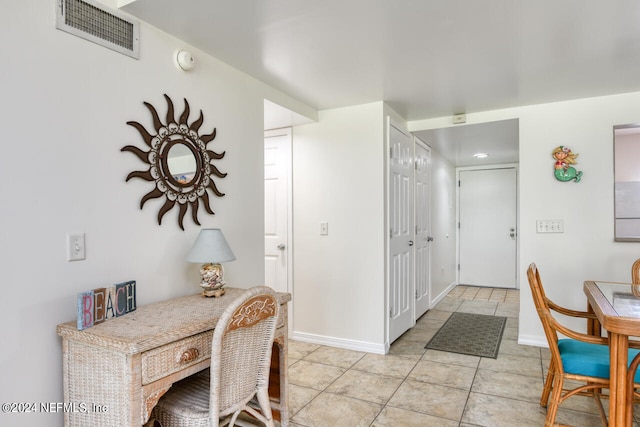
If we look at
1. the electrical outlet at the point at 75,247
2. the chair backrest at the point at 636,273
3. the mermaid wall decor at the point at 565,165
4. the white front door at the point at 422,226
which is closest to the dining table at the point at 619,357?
the chair backrest at the point at 636,273

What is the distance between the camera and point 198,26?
1.99 metres

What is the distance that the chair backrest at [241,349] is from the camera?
57.2 inches

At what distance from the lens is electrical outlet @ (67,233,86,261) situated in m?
1.60

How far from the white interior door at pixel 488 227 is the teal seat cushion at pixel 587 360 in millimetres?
4190

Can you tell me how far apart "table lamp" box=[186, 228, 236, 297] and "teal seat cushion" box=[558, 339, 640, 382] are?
1813 millimetres

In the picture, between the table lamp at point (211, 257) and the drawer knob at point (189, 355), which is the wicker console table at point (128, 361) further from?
the table lamp at point (211, 257)

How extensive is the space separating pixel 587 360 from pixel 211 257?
6.43 feet

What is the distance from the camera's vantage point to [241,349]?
5.18 feet

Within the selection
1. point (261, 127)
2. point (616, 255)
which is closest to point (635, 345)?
point (616, 255)

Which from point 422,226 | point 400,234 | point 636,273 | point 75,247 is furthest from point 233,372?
point 422,226

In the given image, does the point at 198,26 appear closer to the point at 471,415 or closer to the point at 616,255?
the point at 471,415

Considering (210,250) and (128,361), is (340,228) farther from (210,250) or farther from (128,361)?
(128,361)

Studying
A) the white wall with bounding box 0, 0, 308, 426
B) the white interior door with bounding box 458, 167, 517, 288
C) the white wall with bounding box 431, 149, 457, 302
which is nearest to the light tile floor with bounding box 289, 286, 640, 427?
the white wall with bounding box 0, 0, 308, 426

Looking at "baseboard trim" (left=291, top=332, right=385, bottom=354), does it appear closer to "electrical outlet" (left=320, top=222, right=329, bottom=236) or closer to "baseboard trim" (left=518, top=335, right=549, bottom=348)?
"electrical outlet" (left=320, top=222, right=329, bottom=236)
